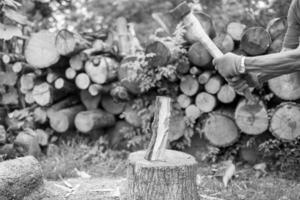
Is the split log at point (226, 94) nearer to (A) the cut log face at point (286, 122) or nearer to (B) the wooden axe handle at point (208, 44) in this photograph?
(A) the cut log face at point (286, 122)

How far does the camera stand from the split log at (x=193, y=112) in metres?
4.86

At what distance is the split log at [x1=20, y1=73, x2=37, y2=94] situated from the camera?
5375 mm

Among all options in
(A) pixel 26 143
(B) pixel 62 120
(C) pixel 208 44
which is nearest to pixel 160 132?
(C) pixel 208 44

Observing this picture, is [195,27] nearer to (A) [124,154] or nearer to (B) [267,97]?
(B) [267,97]

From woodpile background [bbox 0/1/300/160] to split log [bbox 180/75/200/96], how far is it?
0.04ft

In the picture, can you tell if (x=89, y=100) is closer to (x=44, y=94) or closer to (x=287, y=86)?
(x=44, y=94)

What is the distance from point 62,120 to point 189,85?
1.87m

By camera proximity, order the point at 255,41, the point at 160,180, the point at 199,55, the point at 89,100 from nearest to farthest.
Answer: the point at 160,180, the point at 255,41, the point at 199,55, the point at 89,100

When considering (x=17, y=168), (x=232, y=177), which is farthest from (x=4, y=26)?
(x=232, y=177)

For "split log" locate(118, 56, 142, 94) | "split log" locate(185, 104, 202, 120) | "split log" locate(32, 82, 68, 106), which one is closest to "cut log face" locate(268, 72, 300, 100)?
"split log" locate(185, 104, 202, 120)

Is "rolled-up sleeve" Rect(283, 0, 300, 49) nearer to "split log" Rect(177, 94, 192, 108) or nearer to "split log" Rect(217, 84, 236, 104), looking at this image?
"split log" Rect(217, 84, 236, 104)

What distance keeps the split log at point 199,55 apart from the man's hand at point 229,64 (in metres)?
1.76

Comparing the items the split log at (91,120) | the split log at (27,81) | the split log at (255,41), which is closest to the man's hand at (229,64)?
the split log at (255,41)

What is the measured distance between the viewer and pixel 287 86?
172 inches
